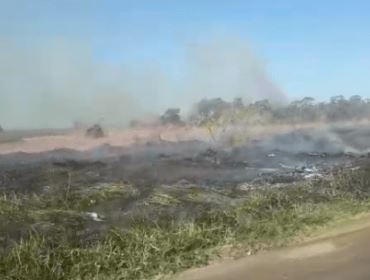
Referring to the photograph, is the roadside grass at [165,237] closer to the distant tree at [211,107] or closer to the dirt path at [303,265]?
the dirt path at [303,265]

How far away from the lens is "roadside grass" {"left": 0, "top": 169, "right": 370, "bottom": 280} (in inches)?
243

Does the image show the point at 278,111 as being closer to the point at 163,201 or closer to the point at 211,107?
the point at 211,107

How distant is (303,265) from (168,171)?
4981mm

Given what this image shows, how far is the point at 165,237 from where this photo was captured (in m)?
7.05

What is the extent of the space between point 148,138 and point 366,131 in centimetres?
771

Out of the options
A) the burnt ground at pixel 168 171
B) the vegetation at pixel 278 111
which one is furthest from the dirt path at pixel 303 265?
the vegetation at pixel 278 111

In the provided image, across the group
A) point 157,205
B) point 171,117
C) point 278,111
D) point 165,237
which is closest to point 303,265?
point 165,237

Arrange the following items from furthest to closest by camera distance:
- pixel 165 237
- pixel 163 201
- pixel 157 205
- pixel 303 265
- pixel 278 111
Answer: pixel 278 111 → pixel 163 201 → pixel 157 205 → pixel 165 237 → pixel 303 265

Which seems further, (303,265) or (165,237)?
(165,237)

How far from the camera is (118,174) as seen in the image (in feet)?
34.0

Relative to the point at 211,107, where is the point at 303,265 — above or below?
below

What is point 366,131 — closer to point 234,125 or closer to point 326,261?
point 234,125

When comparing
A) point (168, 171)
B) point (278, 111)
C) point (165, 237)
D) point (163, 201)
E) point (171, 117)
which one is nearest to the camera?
point (165, 237)

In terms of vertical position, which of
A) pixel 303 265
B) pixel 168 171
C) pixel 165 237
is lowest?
pixel 303 265
